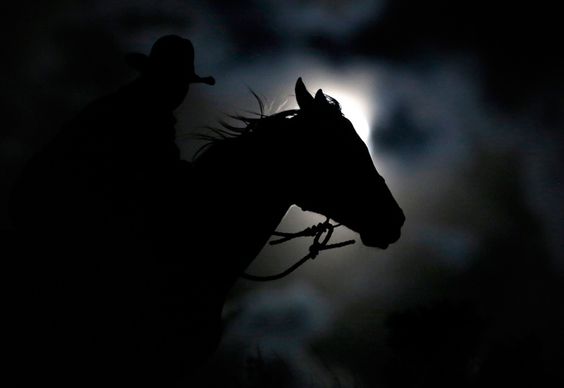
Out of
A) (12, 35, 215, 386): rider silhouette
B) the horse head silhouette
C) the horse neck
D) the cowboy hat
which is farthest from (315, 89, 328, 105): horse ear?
(12, 35, 215, 386): rider silhouette

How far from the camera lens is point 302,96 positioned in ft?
14.1

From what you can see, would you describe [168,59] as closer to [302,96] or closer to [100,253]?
[302,96]

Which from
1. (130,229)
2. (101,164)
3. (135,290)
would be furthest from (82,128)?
(135,290)

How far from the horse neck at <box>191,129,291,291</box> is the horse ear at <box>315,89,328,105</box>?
610 mm

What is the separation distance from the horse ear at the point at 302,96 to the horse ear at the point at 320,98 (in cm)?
9

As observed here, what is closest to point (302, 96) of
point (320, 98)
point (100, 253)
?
point (320, 98)

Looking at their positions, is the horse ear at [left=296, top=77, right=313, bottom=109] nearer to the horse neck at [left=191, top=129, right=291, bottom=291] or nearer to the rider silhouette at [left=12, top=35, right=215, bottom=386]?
the horse neck at [left=191, top=129, right=291, bottom=291]

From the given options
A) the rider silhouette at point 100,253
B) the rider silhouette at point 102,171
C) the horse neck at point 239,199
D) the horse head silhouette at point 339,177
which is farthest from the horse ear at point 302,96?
the rider silhouette at point 100,253

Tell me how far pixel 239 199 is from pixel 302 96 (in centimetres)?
122

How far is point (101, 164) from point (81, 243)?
63 centimetres

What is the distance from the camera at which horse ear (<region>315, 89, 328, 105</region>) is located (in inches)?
173

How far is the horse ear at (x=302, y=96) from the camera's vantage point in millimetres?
4254

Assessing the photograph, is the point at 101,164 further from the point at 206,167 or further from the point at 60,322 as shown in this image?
the point at 60,322

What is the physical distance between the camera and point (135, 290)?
3342 millimetres
